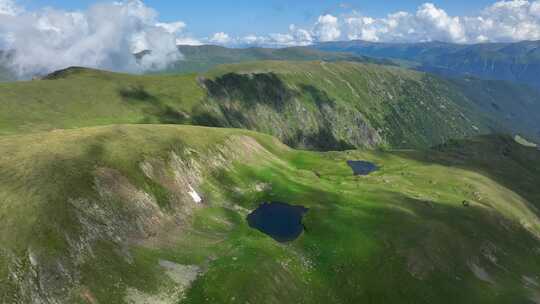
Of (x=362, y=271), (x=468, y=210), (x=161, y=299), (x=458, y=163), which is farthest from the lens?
(x=458, y=163)

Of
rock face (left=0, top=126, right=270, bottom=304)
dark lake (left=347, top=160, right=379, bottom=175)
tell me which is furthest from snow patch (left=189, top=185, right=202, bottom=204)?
dark lake (left=347, top=160, right=379, bottom=175)

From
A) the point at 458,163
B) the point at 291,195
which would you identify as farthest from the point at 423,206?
the point at 458,163

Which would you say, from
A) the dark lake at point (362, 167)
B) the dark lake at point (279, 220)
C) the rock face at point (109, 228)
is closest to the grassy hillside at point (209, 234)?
the rock face at point (109, 228)

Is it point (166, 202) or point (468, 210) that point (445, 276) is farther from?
point (166, 202)

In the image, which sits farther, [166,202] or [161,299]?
[166,202]

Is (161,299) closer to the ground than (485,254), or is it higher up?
higher up

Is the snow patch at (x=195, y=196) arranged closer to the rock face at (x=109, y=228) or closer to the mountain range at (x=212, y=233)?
the rock face at (x=109, y=228)

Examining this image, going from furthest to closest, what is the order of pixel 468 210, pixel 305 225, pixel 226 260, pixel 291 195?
1. pixel 468 210
2. pixel 291 195
3. pixel 305 225
4. pixel 226 260
